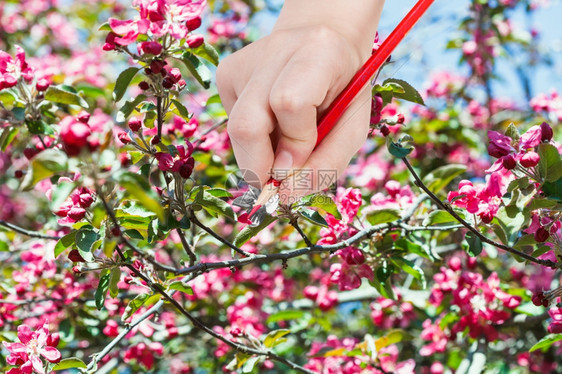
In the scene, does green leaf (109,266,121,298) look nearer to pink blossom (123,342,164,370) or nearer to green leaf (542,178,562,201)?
pink blossom (123,342,164,370)

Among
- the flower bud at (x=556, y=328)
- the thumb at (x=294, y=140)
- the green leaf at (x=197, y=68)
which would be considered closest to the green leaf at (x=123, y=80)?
the green leaf at (x=197, y=68)

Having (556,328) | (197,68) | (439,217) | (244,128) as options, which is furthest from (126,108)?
(556,328)

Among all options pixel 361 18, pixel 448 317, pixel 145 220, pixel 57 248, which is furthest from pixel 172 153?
pixel 448 317

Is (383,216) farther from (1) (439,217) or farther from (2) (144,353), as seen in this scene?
(2) (144,353)

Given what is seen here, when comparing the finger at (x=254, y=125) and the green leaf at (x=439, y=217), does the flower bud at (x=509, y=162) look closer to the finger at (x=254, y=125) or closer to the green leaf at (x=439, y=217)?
the green leaf at (x=439, y=217)

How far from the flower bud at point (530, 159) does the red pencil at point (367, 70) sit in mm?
392

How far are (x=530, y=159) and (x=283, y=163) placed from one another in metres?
0.54

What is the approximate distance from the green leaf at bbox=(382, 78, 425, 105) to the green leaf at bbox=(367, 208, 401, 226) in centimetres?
29

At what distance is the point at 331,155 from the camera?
41.3 inches

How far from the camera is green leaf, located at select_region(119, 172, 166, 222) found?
0.68 metres

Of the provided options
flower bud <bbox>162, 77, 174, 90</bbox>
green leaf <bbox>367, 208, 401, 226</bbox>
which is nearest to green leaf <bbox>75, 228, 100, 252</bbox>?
flower bud <bbox>162, 77, 174, 90</bbox>

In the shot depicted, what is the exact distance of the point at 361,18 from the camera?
105 centimetres

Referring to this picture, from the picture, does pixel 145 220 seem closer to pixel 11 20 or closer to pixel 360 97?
pixel 360 97

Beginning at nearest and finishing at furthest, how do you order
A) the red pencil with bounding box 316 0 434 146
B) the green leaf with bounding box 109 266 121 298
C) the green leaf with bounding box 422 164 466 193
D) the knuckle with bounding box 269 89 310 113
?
the knuckle with bounding box 269 89 310 113, the red pencil with bounding box 316 0 434 146, the green leaf with bounding box 109 266 121 298, the green leaf with bounding box 422 164 466 193
